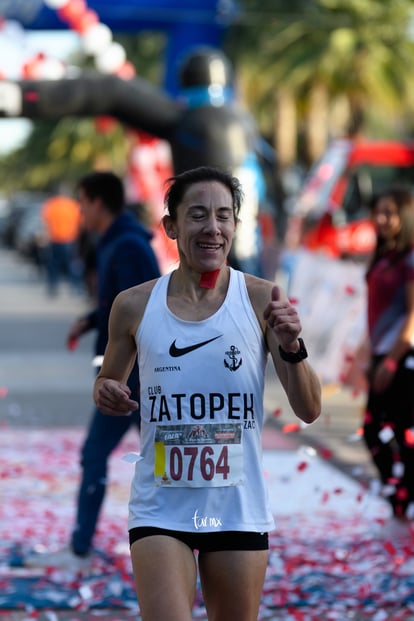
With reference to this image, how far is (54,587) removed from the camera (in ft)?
20.2

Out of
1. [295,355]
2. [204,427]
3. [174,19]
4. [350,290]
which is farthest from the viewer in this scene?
[174,19]

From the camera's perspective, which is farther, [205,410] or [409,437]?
[409,437]

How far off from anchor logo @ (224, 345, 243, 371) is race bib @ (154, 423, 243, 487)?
159 mm

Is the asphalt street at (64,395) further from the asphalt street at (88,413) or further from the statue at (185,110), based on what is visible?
the statue at (185,110)

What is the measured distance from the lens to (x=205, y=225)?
3.80 m

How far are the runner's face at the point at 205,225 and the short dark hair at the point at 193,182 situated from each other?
0.02 metres

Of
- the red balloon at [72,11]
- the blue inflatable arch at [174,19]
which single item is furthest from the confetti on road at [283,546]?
the blue inflatable arch at [174,19]

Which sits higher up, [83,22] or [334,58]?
[334,58]

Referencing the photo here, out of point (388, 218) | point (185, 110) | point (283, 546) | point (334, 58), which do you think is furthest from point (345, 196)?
point (334, 58)

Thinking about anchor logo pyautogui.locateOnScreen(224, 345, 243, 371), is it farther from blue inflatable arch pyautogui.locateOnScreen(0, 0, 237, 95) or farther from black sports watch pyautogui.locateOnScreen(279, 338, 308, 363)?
blue inflatable arch pyautogui.locateOnScreen(0, 0, 237, 95)

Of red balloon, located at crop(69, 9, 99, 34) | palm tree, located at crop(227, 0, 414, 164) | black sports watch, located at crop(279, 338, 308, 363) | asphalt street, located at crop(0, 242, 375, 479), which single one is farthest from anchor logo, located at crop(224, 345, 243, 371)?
palm tree, located at crop(227, 0, 414, 164)

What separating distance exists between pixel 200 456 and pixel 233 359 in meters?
0.28

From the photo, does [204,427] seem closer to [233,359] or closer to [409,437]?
[233,359]

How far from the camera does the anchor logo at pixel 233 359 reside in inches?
146
